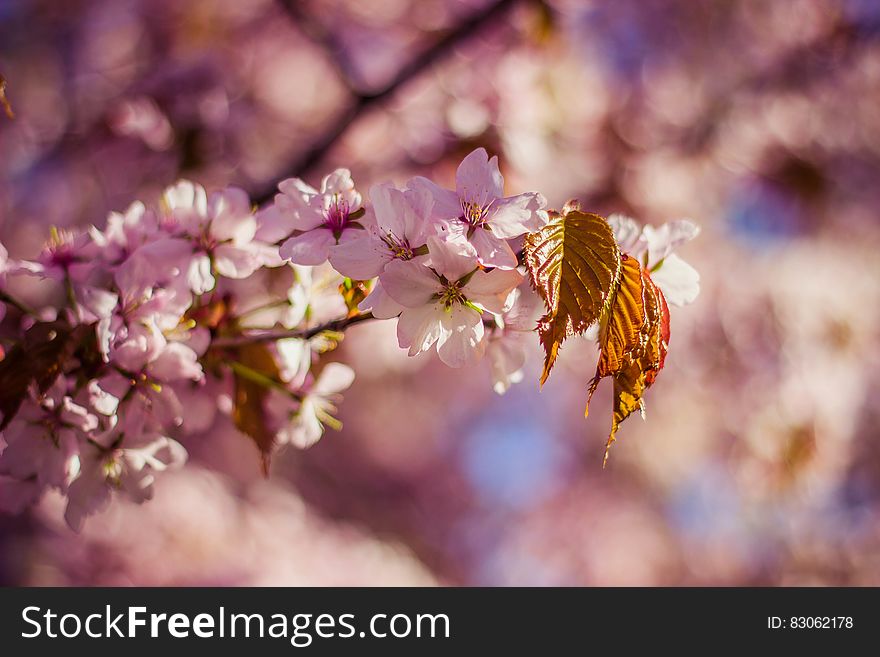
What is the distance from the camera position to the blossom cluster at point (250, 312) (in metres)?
0.61

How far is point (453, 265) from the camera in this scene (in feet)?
1.96

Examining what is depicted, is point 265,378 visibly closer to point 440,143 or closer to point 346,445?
point 440,143

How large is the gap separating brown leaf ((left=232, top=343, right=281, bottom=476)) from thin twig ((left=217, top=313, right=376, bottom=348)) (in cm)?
1

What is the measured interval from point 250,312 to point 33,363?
0.76 ft

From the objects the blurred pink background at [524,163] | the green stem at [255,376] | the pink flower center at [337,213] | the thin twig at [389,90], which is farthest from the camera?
the blurred pink background at [524,163]

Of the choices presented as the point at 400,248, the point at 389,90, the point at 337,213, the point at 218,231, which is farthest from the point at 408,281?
the point at 389,90

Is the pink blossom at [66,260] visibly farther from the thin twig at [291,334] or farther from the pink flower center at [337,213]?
the pink flower center at [337,213]

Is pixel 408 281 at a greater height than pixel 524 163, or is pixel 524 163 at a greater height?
pixel 524 163

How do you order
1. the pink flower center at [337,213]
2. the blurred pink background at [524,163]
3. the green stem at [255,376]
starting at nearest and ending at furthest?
the pink flower center at [337,213]
the green stem at [255,376]
the blurred pink background at [524,163]

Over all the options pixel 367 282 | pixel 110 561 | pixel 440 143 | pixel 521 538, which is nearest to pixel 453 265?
pixel 367 282

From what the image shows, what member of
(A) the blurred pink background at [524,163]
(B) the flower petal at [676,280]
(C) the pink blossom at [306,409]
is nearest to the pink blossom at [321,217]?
(C) the pink blossom at [306,409]

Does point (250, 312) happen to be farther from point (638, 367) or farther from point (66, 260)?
point (638, 367)

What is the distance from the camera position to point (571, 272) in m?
0.59

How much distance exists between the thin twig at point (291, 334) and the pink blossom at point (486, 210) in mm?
129
